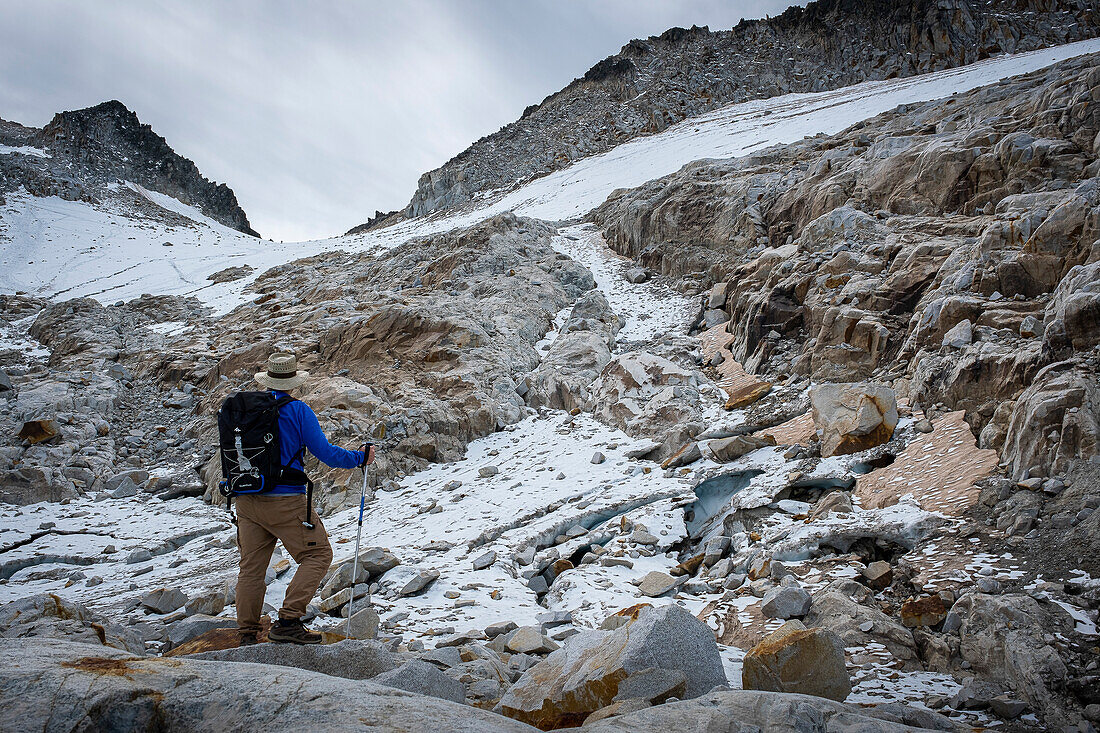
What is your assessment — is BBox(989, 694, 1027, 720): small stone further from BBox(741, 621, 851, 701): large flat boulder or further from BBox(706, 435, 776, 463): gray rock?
BBox(706, 435, 776, 463): gray rock

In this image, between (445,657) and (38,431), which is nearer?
(445,657)

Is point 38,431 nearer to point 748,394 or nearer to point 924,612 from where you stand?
point 748,394

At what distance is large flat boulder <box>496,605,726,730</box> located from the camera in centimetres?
309

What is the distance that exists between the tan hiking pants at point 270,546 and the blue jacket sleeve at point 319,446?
396 mm

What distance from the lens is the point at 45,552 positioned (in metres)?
8.73

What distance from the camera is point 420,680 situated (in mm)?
3139

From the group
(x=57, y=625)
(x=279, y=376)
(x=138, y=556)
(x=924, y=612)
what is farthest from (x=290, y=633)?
(x=138, y=556)

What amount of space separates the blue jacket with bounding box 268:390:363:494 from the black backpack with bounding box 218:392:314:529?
0.05m

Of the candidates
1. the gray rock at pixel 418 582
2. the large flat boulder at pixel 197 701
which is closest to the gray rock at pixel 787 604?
the large flat boulder at pixel 197 701

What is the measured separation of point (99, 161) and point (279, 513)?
69.8 m

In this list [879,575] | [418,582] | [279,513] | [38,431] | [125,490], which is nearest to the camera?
[279,513]

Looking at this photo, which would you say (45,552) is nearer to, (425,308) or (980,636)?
(425,308)

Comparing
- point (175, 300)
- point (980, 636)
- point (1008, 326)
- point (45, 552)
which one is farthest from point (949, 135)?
point (175, 300)

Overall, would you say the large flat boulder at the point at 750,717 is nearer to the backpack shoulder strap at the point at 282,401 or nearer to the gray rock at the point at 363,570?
the backpack shoulder strap at the point at 282,401
